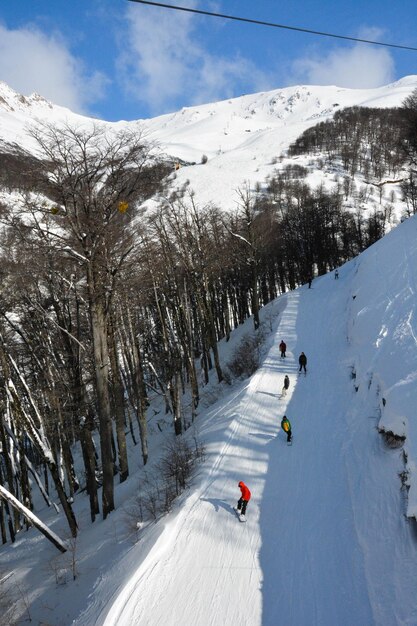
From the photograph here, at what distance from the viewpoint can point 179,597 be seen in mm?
6641

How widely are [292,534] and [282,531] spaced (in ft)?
0.77

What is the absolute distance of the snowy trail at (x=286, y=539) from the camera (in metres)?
6.26

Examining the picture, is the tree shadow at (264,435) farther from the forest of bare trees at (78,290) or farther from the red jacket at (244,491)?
the forest of bare trees at (78,290)

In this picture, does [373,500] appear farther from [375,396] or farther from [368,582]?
[375,396]

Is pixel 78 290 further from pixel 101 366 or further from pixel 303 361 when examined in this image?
pixel 303 361

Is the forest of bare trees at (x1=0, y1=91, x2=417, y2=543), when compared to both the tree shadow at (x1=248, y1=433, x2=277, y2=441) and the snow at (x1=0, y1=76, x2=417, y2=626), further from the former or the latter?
the tree shadow at (x1=248, y1=433, x2=277, y2=441)

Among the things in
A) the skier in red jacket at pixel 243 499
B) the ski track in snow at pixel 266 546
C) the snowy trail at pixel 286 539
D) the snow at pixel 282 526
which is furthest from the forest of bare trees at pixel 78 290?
the skier in red jacket at pixel 243 499

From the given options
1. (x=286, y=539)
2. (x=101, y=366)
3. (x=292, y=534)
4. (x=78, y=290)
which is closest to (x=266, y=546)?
(x=286, y=539)

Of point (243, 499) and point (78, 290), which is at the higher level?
point (78, 290)

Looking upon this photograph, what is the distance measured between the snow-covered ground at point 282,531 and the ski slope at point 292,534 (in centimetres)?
3

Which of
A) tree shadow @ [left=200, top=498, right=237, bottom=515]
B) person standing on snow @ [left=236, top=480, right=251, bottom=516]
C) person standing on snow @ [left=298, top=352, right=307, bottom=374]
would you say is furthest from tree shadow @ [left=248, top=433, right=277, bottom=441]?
person standing on snow @ [left=298, top=352, right=307, bottom=374]

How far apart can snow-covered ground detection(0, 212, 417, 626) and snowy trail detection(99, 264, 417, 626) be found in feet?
0.08

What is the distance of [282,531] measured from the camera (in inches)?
320


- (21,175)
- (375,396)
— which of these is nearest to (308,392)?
(375,396)
